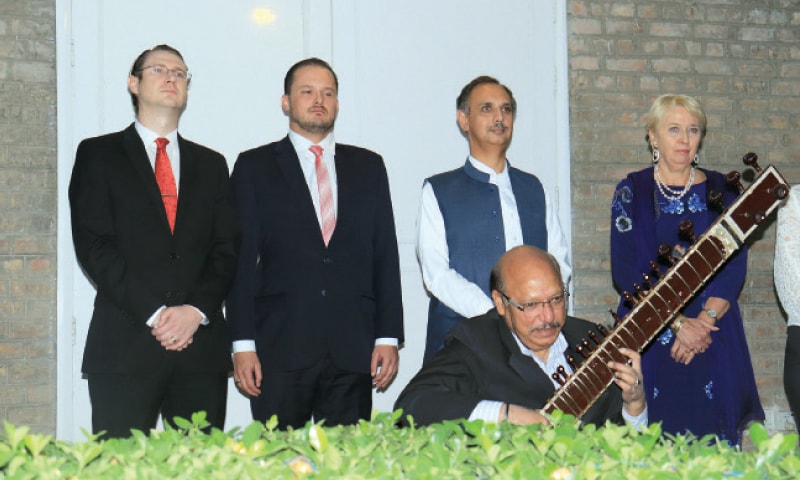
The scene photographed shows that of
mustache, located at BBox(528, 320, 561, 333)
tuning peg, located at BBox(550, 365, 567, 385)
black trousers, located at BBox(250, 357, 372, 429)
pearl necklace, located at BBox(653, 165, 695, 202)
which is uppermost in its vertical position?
pearl necklace, located at BBox(653, 165, 695, 202)

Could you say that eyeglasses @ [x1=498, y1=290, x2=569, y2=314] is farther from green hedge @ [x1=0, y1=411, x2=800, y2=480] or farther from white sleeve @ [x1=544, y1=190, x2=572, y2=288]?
white sleeve @ [x1=544, y1=190, x2=572, y2=288]

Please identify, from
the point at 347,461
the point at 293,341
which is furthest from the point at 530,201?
the point at 347,461

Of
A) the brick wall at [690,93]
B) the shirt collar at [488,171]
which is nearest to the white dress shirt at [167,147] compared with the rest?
the shirt collar at [488,171]

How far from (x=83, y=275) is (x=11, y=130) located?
0.67m

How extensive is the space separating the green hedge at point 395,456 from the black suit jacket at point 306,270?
1.93 meters

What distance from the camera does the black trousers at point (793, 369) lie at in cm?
365

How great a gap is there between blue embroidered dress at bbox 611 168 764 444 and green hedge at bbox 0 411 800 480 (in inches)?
80.4

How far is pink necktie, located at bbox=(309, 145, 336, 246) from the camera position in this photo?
4031 mm

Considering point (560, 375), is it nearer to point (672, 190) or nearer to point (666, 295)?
point (666, 295)

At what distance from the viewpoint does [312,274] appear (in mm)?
3945

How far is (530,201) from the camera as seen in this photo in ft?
13.8

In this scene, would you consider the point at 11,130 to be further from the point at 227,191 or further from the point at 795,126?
the point at 795,126

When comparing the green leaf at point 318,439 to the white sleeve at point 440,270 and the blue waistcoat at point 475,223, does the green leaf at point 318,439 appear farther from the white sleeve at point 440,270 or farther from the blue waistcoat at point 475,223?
the blue waistcoat at point 475,223

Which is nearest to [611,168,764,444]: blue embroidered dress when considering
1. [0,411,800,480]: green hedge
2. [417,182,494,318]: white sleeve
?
[417,182,494,318]: white sleeve
